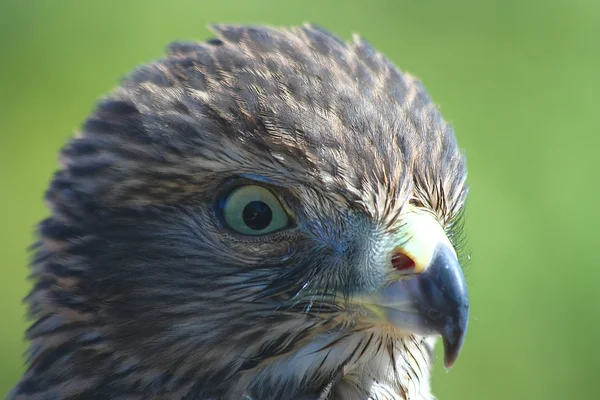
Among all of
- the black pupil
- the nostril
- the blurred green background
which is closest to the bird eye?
the black pupil

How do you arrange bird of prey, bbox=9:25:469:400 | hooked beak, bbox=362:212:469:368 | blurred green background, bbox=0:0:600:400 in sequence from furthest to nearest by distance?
blurred green background, bbox=0:0:600:400, bird of prey, bbox=9:25:469:400, hooked beak, bbox=362:212:469:368

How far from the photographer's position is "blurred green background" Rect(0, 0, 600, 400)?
24.4 feet

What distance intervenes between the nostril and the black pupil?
0.44 m

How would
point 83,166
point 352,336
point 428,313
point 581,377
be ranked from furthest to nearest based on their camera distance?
point 581,377
point 83,166
point 352,336
point 428,313

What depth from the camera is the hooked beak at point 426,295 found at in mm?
3199

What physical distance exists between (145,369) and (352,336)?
703 millimetres

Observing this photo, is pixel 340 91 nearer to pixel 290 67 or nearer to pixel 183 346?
pixel 290 67

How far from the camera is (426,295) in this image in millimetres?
3205

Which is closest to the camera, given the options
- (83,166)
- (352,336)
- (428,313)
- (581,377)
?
(428,313)

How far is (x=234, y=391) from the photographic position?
346 cm

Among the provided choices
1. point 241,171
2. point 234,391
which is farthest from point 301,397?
point 241,171

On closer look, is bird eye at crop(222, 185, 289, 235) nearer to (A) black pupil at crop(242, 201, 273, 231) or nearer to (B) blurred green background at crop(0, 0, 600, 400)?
(A) black pupil at crop(242, 201, 273, 231)

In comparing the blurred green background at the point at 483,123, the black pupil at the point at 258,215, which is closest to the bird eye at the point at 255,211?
the black pupil at the point at 258,215

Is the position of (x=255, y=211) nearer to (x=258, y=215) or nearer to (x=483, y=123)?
(x=258, y=215)
